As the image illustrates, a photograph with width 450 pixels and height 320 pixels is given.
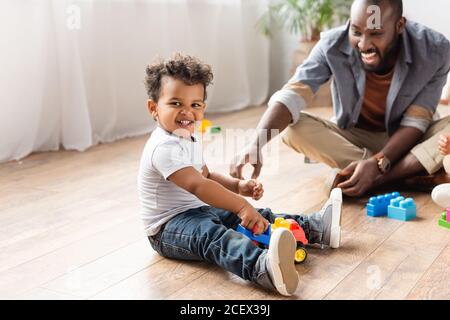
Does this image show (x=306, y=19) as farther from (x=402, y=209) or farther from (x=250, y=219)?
(x=250, y=219)

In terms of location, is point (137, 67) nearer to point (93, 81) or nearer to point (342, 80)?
point (93, 81)

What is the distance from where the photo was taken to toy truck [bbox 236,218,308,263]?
4.16 ft

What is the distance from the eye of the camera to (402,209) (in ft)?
5.07

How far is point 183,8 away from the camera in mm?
3010

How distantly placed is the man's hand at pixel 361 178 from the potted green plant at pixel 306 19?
72.9 inches

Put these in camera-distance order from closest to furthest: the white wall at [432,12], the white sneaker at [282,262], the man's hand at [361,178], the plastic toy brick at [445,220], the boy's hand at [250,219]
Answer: the white sneaker at [282,262] → the boy's hand at [250,219] → the plastic toy brick at [445,220] → the man's hand at [361,178] → the white wall at [432,12]

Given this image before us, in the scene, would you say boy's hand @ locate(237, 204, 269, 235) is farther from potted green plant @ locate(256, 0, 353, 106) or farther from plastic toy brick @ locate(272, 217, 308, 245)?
potted green plant @ locate(256, 0, 353, 106)

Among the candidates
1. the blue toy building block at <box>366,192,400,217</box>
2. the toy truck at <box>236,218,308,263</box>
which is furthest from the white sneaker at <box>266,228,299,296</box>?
the blue toy building block at <box>366,192,400,217</box>

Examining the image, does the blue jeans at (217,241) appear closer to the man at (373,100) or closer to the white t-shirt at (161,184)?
the white t-shirt at (161,184)

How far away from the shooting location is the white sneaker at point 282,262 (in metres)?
1.08

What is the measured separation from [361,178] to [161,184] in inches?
25.7

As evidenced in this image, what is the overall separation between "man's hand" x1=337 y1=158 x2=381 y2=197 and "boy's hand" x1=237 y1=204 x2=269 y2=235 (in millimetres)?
569

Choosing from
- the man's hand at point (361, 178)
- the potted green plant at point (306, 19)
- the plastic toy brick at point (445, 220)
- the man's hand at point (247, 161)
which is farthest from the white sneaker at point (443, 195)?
the potted green plant at point (306, 19)

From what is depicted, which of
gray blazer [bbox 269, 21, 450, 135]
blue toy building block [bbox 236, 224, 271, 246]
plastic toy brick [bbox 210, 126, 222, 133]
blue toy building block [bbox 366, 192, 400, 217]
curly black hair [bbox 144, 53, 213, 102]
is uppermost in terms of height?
curly black hair [bbox 144, 53, 213, 102]
